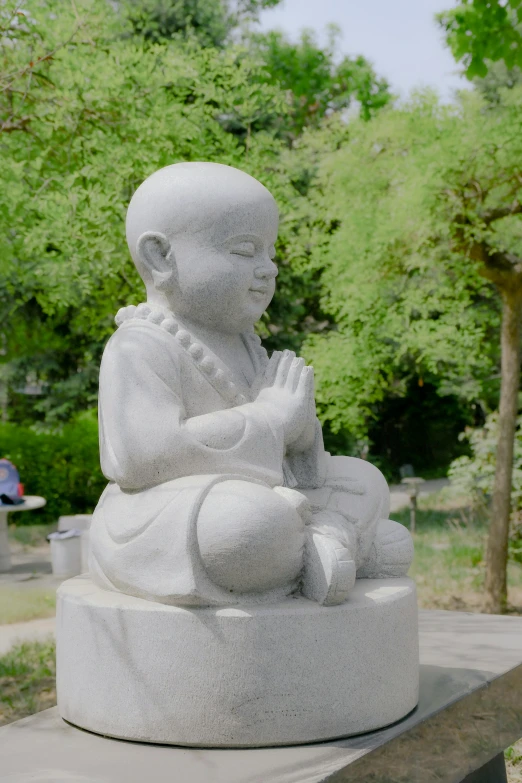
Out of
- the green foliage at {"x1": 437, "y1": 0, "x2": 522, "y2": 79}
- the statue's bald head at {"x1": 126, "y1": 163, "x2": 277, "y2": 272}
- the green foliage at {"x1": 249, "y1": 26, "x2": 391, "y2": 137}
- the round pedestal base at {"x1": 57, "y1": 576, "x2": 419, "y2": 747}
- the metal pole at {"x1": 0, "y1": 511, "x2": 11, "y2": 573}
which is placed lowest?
the metal pole at {"x1": 0, "y1": 511, "x2": 11, "y2": 573}

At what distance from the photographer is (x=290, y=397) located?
3.39m

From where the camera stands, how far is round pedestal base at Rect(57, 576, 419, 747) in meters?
2.88

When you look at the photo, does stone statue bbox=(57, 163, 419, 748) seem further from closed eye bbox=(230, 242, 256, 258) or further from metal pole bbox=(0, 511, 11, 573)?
metal pole bbox=(0, 511, 11, 573)

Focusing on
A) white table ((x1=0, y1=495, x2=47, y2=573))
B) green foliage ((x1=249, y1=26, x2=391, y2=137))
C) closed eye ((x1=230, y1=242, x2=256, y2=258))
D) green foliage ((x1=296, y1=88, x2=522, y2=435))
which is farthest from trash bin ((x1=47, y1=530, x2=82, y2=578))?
green foliage ((x1=249, y1=26, x2=391, y2=137))

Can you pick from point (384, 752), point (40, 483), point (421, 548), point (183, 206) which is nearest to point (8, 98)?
point (183, 206)

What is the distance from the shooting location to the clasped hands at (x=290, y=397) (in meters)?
3.34

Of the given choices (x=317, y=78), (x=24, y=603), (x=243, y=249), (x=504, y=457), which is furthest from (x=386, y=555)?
(x=317, y=78)

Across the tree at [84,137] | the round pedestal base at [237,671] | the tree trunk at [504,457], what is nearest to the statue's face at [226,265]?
the round pedestal base at [237,671]

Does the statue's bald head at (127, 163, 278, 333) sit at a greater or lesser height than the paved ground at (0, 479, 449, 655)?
greater

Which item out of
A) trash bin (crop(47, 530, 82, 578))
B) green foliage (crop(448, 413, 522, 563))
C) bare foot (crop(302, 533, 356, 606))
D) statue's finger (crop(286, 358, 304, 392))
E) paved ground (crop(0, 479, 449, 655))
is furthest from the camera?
trash bin (crop(47, 530, 82, 578))

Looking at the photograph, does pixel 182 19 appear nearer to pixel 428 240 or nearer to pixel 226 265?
pixel 428 240

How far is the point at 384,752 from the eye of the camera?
9.75 feet

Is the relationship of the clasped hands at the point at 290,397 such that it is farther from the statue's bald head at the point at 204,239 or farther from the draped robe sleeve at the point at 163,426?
the statue's bald head at the point at 204,239

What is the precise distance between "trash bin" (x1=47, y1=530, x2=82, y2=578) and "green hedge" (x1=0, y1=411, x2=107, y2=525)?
371 cm
